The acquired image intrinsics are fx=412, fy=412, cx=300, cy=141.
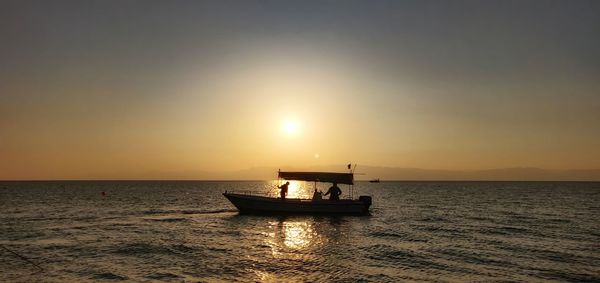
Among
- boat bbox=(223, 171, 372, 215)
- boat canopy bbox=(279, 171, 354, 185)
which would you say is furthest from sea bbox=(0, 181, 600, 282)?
boat canopy bbox=(279, 171, 354, 185)

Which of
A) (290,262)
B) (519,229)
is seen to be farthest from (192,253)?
(519,229)

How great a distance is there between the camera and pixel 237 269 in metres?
19.8

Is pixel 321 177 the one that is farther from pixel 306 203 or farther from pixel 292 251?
pixel 292 251

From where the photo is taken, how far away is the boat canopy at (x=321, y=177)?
42.8 m

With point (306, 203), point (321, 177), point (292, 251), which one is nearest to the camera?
point (292, 251)

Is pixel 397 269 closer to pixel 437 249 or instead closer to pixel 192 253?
pixel 437 249

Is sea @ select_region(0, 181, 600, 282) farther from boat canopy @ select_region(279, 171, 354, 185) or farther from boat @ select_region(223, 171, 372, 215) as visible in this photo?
boat canopy @ select_region(279, 171, 354, 185)

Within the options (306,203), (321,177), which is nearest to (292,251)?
(306,203)

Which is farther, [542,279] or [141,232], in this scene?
[141,232]

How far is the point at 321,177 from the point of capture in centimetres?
4322

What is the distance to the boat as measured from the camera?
140 feet

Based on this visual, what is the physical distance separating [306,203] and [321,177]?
3.13 metres

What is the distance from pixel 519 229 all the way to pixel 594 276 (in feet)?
59.7

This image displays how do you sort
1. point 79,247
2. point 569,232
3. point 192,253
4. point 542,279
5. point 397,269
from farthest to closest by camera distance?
point 569,232 < point 79,247 < point 192,253 < point 397,269 < point 542,279
